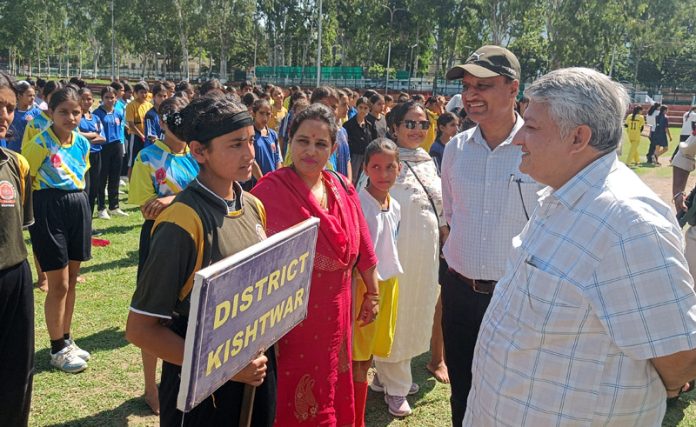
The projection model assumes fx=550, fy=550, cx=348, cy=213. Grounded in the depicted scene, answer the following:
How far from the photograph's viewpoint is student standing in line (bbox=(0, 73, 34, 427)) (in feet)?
8.27

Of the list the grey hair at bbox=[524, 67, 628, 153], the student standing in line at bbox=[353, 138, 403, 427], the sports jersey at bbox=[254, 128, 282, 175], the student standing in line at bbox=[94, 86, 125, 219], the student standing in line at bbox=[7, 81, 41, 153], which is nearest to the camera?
the grey hair at bbox=[524, 67, 628, 153]

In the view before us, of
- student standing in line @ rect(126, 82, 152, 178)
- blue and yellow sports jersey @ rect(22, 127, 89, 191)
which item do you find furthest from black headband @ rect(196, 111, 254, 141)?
student standing in line @ rect(126, 82, 152, 178)

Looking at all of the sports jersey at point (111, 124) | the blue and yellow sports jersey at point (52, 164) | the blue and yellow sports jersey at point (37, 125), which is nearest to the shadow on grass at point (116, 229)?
the sports jersey at point (111, 124)

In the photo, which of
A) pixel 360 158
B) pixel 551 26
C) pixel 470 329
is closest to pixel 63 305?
pixel 470 329

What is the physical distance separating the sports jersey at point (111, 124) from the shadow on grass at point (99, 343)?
4638 millimetres

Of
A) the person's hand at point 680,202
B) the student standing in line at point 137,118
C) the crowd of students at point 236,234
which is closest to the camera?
the crowd of students at point 236,234

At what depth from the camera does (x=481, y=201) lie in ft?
9.10

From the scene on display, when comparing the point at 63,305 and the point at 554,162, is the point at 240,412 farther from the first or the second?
the point at 63,305

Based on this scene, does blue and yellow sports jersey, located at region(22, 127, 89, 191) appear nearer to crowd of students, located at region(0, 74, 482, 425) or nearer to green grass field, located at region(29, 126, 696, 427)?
crowd of students, located at region(0, 74, 482, 425)

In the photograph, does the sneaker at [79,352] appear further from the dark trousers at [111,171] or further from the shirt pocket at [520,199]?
the dark trousers at [111,171]

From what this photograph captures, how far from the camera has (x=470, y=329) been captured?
277 cm

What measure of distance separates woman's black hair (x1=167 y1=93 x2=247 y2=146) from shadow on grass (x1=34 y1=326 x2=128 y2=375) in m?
2.89

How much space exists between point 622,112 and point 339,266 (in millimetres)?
1424

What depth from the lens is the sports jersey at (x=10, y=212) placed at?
8.18 ft
